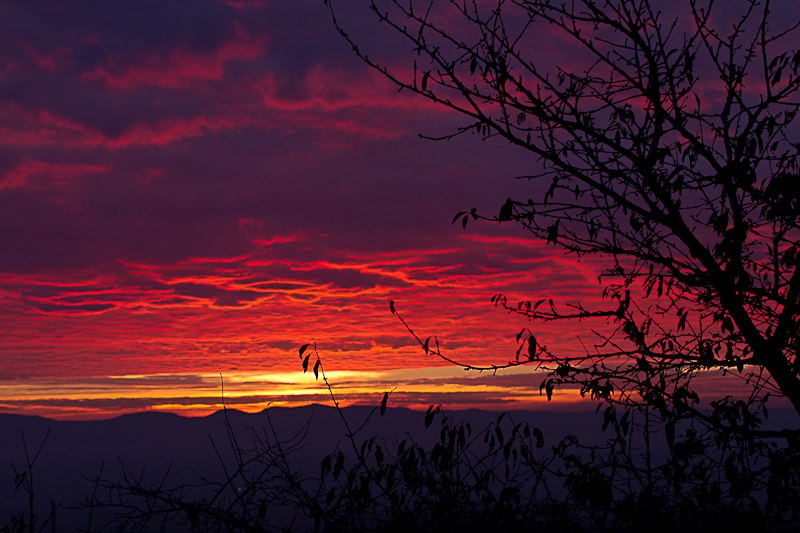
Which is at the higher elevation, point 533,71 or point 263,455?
point 533,71

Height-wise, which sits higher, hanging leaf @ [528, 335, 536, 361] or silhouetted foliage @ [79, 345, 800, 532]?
hanging leaf @ [528, 335, 536, 361]

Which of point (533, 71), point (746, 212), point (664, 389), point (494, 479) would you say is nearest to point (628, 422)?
point (664, 389)

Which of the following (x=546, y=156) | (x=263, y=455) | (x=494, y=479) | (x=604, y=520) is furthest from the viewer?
(x=263, y=455)

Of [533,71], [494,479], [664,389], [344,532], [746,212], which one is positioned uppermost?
[533,71]

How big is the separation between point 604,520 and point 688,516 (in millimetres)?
863

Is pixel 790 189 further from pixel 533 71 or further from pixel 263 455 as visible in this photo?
pixel 263 455

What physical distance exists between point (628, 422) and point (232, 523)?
3715mm

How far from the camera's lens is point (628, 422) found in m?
5.52

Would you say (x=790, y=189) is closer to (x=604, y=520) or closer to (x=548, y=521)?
(x=604, y=520)

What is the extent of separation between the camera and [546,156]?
17.8 ft

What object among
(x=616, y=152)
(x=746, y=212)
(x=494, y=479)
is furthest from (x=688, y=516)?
(x=616, y=152)

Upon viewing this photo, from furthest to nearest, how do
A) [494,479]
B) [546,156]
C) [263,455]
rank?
1. [263,455]
2. [494,479]
3. [546,156]

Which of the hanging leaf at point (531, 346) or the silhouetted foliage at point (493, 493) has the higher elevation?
the hanging leaf at point (531, 346)

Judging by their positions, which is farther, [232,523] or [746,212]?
[746,212]
